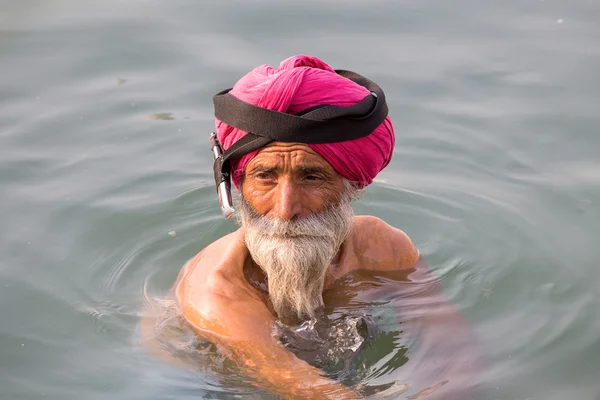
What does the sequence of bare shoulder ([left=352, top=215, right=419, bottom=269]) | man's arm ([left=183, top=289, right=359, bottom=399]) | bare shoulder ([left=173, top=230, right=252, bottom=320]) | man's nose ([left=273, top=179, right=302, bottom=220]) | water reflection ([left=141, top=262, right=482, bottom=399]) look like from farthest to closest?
1. bare shoulder ([left=352, top=215, right=419, bottom=269])
2. water reflection ([left=141, top=262, right=482, bottom=399])
3. bare shoulder ([left=173, top=230, right=252, bottom=320])
4. man's arm ([left=183, top=289, right=359, bottom=399])
5. man's nose ([left=273, top=179, right=302, bottom=220])

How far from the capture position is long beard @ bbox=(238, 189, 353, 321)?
16.0 feet

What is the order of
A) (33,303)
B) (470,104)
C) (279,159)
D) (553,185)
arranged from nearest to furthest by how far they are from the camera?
(279,159), (33,303), (553,185), (470,104)

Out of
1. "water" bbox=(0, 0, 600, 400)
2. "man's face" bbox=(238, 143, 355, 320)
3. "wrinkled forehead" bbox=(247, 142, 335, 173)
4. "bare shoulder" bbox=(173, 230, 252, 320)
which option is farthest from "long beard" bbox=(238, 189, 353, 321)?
"water" bbox=(0, 0, 600, 400)

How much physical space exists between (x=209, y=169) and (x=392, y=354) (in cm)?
271

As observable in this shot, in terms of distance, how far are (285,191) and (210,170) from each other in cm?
288

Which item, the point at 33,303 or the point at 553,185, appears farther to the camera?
the point at 553,185

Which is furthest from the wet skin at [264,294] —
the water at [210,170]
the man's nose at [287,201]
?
the water at [210,170]

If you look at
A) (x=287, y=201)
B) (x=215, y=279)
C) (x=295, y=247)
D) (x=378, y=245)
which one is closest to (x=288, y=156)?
(x=287, y=201)

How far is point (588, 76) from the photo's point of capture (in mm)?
8617

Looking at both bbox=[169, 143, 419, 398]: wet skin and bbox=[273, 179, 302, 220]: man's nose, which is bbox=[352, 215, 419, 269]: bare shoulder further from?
bbox=[273, 179, 302, 220]: man's nose

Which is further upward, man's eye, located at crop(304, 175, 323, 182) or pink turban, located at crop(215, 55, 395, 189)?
pink turban, located at crop(215, 55, 395, 189)

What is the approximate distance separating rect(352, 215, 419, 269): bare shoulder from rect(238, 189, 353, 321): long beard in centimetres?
35

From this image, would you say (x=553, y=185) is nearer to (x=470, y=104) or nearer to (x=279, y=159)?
(x=470, y=104)

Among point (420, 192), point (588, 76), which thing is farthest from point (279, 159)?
point (588, 76)
